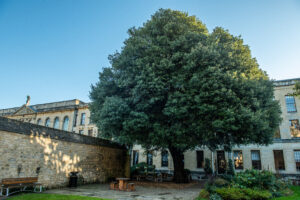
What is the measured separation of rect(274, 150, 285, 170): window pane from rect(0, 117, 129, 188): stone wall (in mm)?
17484

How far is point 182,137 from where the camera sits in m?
12.3

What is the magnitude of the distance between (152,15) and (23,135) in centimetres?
1173

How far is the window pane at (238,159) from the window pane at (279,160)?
133 inches

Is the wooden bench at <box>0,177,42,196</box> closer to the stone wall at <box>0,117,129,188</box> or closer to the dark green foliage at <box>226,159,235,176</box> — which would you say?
the stone wall at <box>0,117,129,188</box>

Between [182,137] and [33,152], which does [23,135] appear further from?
[182,137]

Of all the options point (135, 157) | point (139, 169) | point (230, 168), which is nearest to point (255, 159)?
point (230, 168)

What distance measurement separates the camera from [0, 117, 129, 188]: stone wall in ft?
32.3

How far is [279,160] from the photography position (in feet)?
68.4

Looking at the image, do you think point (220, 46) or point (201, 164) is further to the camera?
point (201, 164)

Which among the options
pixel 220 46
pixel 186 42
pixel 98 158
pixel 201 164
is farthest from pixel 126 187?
pixel 201 164

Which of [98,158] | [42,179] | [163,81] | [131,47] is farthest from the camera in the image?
[98,158]

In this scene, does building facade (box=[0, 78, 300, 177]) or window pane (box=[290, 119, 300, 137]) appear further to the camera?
window pane (box=[290, 119, 300, 137])

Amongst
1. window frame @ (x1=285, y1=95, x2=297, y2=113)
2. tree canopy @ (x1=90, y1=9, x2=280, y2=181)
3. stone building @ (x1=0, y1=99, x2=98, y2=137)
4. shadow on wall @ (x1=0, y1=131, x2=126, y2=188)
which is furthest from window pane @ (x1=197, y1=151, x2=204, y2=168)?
stone building @ (x1=0, y1=99, x2=98, y2=137)

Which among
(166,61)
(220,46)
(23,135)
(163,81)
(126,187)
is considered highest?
(220,46)
